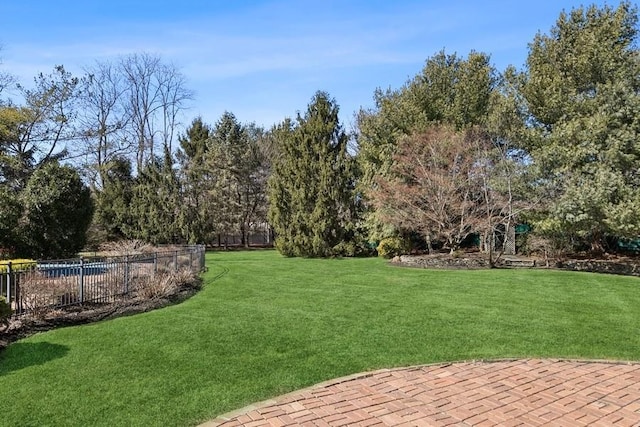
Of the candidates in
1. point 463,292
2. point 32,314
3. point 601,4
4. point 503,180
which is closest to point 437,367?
point 463,292

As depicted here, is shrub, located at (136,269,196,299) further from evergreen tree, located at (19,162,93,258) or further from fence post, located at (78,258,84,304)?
evergreen tree, located at (19,162,93,258)

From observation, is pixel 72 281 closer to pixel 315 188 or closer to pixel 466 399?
pixel 466 399

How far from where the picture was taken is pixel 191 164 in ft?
99.4

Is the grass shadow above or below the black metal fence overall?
below

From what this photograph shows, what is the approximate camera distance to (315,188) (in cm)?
2212

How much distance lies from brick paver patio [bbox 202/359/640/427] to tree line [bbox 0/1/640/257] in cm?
1035

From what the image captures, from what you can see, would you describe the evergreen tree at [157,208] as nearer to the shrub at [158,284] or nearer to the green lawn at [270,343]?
the shrub at [158,284]

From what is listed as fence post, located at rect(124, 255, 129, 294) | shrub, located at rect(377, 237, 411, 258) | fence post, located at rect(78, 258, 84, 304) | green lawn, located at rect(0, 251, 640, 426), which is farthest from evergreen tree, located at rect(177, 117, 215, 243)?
fence post, located at rect(78, 258, 84, 304)

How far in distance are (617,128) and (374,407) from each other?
49.4 feet

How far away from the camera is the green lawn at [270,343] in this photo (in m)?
4.42

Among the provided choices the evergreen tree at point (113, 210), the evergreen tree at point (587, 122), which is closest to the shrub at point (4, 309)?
the evergreen tree at point (587, 122)

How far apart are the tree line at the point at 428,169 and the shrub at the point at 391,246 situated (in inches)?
6.6

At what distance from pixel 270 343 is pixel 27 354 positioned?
3.19m

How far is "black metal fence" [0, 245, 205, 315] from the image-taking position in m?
7.40
